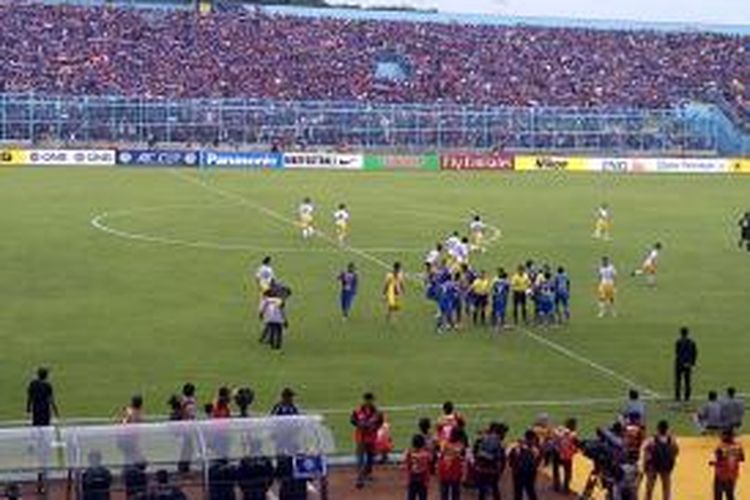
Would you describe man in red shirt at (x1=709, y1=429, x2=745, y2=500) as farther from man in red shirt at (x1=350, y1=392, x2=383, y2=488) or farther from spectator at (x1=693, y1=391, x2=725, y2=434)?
man in red shirt at (x1=350, y1=392, x2=383, y2=488)

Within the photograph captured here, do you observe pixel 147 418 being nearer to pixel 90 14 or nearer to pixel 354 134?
pixel 354 134

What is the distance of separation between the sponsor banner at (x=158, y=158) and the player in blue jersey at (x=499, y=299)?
44.0m

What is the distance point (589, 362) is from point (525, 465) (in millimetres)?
10704

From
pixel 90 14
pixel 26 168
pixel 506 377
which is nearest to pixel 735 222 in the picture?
pixel 506 377

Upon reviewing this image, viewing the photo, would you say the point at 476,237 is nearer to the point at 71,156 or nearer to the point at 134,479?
the point at 134,479

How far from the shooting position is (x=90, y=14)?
Answer: 98812mm

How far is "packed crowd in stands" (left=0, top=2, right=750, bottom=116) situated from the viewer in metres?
91.3

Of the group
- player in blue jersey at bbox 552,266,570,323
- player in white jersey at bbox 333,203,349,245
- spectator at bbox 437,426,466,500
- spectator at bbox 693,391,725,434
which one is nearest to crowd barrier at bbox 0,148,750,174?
player in white jersey at bbox 333,203,349,245

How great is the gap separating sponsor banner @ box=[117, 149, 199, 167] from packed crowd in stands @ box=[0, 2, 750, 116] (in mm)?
14170

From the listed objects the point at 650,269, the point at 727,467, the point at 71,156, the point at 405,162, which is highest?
the point at 405,162

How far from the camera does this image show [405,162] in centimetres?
7906

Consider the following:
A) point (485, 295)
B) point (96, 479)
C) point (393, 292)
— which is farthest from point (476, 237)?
point (96, 479)

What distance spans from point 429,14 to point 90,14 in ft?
89.1

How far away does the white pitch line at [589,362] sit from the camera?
90.9ft
